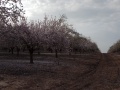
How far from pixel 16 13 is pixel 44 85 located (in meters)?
8.54

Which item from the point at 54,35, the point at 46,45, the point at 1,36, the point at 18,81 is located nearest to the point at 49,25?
the point at 54,35

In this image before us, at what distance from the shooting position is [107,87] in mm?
21766

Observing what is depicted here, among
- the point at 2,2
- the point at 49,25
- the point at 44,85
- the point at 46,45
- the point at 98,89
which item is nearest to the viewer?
the point at 98,89

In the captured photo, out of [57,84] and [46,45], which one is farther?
[46,45]

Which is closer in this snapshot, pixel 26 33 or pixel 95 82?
pixel 95 82

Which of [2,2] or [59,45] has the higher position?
[2,2]

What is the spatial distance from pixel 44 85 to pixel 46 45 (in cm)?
2114

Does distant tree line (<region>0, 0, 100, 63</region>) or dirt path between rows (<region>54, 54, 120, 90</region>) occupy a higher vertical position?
distant tree line (<region>0, 0, 100, 63</region>)

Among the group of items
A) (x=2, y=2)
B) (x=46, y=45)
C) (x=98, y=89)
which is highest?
(x=2, y=2)

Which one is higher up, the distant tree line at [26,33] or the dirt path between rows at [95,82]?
the distant tree line at [26,33]

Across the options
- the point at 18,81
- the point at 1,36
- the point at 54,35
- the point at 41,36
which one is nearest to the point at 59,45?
the point at 54,35

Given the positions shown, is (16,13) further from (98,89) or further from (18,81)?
(98,89)

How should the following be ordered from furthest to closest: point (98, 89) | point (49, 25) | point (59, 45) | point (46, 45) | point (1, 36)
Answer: point (49, 25) < point (59, 45) < point (46, 45) < point (1, 36) < point (98, 89)

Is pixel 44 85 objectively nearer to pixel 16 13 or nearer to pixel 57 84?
pixel 57 84
